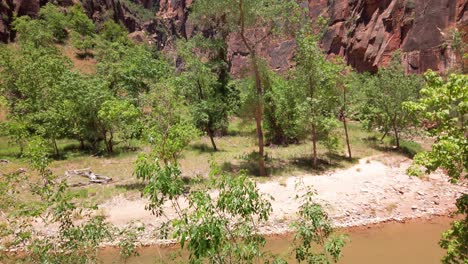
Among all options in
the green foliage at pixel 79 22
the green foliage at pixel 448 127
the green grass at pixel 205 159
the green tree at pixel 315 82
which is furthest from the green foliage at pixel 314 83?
the green foliage at pixel 79 22

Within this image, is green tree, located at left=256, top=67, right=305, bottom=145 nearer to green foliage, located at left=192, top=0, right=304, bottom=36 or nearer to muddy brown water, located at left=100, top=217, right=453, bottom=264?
green foliage, located at left=192, top=0, right=304, bottom=36

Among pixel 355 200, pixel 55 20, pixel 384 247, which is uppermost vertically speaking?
pixel 55 20

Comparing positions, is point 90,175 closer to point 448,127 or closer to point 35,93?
point 35,93

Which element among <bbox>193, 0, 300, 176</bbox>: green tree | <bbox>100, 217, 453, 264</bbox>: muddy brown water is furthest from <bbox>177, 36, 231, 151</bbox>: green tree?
<bbox>100, 217, 453, 264</bbox>: muddy brown water

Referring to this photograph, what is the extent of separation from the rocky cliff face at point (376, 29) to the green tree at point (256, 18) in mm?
1021

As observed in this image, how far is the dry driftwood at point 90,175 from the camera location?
68.3 ft

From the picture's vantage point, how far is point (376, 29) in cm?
4541

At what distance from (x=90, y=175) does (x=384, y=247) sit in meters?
18.1

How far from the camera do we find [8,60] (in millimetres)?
29719

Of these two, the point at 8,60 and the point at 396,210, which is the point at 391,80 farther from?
the point at 8,60

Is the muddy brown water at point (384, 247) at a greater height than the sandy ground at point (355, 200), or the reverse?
the sandy ground at point (355, 200)

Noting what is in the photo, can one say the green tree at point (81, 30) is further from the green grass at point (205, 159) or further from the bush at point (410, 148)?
the bush at point (410, 148)

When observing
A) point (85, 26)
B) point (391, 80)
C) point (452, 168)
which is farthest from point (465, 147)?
point (85, 26)

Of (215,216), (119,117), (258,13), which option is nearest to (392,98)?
(258,13)
